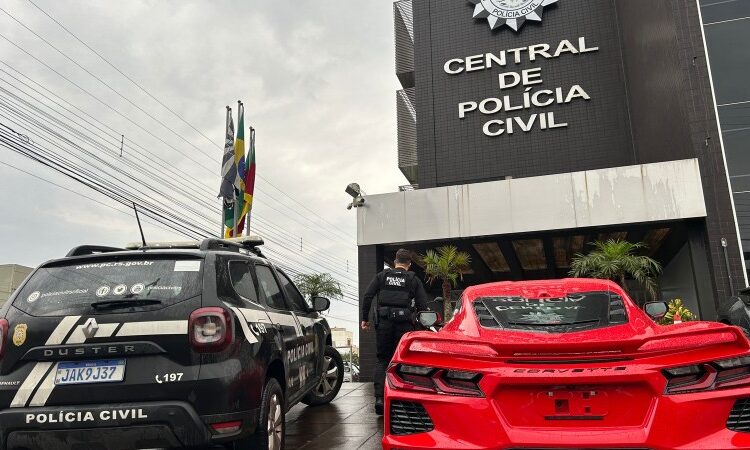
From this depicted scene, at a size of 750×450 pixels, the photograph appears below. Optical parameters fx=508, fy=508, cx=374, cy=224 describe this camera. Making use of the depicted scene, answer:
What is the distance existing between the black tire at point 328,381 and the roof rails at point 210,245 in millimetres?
2285

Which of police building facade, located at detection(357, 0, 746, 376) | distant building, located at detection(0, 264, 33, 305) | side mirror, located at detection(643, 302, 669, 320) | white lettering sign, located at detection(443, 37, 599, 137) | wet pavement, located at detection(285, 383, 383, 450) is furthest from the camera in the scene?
distant building, located at detection(0, 264, 33, 305)

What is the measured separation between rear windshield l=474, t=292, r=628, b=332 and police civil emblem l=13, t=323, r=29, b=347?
276cm

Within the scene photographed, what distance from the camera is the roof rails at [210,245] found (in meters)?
3.78

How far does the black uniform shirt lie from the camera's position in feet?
18.9

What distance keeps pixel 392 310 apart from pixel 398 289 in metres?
0.25

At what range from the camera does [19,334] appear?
10.1 ft

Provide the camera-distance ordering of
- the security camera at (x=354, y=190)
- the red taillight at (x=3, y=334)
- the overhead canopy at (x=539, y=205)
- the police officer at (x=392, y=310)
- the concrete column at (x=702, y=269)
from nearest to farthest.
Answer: the red taillight at (x=3, y=334) < the police officer at (x=392, y=310) < the concrete column at (x=702, y=269) < the overhead canopy at (x=539, y=205) < the security camera at (x=354, y=190)

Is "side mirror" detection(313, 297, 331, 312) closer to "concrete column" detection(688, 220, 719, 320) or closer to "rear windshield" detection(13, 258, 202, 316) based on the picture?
"rear windshield" detection(13, 258, 202, 316)

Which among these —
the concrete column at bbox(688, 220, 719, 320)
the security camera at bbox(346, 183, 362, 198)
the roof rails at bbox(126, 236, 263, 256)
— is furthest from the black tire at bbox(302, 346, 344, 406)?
the concrete column at bbox(688, 220, 719, 320)

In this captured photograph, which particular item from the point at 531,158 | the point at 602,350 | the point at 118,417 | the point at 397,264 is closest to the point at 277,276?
the point at 397,264

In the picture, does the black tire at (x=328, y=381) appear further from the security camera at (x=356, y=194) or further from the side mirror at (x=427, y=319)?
the security camera at (x=356, y=194)

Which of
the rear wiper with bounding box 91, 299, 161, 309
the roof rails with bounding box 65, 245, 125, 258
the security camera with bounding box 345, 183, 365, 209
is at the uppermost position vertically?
the security camera with bounding box 345, 183, 365, 209

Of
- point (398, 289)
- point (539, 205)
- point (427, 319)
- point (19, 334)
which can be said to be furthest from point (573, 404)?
point (539, 205)

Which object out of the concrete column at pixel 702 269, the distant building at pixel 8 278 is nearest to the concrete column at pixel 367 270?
the concrete column at pixel 702 269
